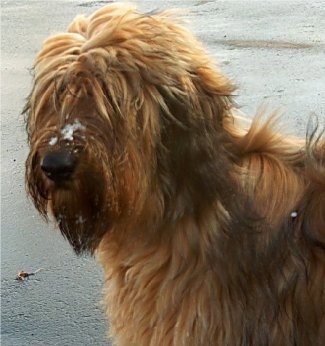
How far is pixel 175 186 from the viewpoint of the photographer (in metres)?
2.79

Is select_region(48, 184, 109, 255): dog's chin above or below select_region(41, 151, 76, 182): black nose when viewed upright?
below

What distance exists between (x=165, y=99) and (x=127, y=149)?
20 centimetres

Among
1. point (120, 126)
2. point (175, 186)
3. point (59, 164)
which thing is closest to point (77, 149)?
point (59, 164)

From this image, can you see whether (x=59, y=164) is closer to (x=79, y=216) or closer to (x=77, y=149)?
(x=77, y=149)

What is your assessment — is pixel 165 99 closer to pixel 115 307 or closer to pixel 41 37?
pixel 115 307

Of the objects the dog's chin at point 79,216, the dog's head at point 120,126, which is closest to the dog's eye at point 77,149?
the dog's head at point 120,126

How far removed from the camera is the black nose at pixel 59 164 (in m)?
2.53

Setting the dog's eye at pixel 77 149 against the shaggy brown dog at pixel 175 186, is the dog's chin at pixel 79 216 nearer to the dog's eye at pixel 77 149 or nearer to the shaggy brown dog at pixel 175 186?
the shaggy brown dog at pixel 175 186

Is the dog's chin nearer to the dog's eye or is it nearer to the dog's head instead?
the dog's head

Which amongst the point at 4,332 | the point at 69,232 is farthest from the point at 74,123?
the point at 4,332

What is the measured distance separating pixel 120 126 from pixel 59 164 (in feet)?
Answer: 0.83

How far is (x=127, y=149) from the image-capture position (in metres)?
2.65

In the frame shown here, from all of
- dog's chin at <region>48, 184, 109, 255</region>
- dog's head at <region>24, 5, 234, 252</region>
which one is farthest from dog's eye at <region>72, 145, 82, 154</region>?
dog's chin at <region>48, 184, 109, 255</region>

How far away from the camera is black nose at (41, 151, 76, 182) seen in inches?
99.7
